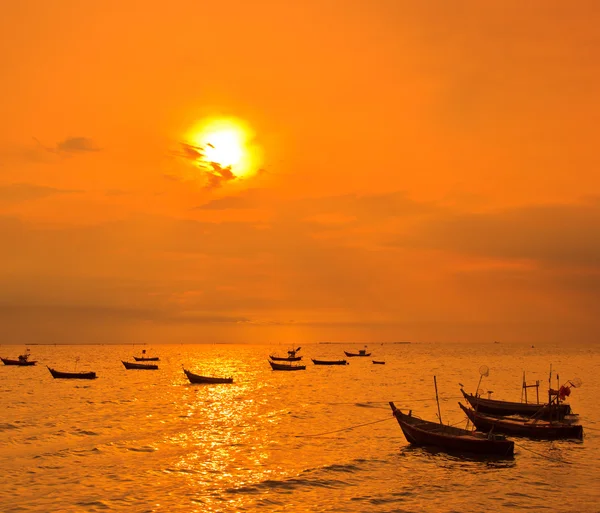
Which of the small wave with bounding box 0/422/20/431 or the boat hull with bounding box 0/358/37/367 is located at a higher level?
the boat hull with bounding box 0/358/37/367

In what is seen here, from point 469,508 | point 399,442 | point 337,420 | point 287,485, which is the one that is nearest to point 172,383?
point 337,420

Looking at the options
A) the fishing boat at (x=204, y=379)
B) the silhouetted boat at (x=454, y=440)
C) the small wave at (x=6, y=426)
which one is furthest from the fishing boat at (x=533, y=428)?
the fishing boat at (x=204, y=379)

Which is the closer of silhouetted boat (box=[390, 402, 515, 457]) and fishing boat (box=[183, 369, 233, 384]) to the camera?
silhouetted boat (box=[390, 402, 515, 457])

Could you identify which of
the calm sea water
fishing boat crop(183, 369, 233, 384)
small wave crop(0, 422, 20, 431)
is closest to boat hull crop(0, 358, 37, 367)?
fishing boat crop(183, 369, 233, 384)

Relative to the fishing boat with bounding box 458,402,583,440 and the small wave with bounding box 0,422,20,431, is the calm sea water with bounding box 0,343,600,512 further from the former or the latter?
the fishing boat with bounding box 458,402,583,440

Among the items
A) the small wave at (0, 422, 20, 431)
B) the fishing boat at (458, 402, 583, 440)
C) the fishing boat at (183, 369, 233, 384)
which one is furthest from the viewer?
the fishing boat at (183, 369, 233, 384)

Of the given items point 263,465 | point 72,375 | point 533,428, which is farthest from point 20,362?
point 533,428

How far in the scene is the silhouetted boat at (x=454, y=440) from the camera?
1298 inches

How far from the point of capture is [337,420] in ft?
169

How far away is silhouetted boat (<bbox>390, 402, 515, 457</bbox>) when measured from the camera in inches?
1298

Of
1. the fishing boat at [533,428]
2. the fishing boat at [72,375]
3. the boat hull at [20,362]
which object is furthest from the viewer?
the boat hull at [20,362]

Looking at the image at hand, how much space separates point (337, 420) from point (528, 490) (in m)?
25.3

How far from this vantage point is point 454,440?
33562 millimetres

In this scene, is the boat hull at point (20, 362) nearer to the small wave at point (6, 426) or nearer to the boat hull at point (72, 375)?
the boat hull at point (72, 375)
